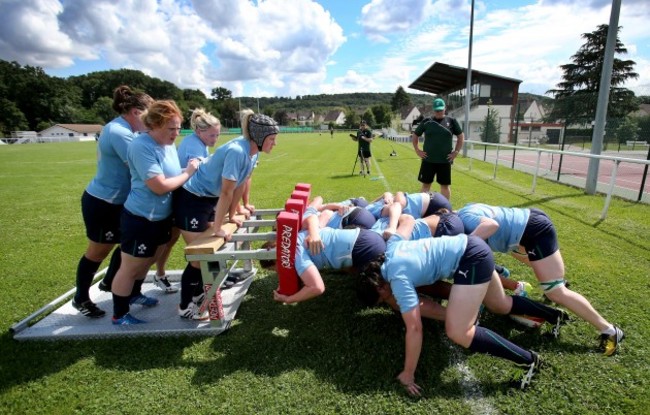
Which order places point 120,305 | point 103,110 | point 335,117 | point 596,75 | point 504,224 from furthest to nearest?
1. point 335,117
2. point 103,110
3. point 596,75
4. point 120,305
5. point 504,224

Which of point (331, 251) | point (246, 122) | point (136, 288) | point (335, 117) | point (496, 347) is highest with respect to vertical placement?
point (335, 117)

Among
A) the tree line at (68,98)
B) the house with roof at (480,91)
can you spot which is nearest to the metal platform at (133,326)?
the house with roof at (480,91)

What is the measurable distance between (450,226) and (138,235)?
9.22 feet

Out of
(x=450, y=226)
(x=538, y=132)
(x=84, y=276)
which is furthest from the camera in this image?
(x=538, y=132)

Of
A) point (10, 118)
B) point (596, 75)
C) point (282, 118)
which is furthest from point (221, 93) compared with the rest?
point (596, 75)

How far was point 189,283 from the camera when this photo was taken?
364 cm

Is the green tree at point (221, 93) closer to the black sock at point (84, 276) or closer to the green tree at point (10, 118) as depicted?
the green tree at point (10, 118)

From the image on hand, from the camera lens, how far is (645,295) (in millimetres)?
3762

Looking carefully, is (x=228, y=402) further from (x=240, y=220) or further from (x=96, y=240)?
(x=96, y=240)

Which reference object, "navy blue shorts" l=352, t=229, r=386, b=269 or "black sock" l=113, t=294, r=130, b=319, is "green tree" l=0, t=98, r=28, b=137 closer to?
"black sock" l=113, t=294, r=130, b=319

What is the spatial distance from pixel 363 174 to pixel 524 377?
439 inches

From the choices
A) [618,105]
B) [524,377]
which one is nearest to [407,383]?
[524,377]

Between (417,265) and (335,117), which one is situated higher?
(335,117)

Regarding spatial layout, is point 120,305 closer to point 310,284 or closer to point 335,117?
point 310,284
